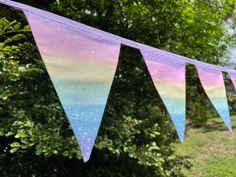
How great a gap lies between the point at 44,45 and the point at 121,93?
2.11m

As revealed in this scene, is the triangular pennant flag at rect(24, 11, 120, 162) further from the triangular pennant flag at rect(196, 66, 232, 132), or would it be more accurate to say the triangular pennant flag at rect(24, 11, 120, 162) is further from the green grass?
the green grass

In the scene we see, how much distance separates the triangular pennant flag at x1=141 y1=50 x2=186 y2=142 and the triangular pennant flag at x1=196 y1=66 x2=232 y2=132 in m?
0.31

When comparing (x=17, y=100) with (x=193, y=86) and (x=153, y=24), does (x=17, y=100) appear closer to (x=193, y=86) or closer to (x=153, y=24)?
(x=153, y=24)

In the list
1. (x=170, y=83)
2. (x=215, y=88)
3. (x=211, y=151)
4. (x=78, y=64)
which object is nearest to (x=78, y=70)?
(x=78, y=64)

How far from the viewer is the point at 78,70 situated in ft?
5.94

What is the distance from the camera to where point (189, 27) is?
419 cm

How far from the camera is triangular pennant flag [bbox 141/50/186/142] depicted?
2.32m

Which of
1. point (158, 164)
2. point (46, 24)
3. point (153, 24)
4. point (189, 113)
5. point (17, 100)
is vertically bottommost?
point (189, 113)

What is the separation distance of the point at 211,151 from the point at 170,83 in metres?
6.86

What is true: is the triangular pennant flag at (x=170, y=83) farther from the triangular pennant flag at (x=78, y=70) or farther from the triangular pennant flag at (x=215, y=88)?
the triangular pennant flag at (x=78, y=70)

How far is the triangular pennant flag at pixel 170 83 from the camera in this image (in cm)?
232

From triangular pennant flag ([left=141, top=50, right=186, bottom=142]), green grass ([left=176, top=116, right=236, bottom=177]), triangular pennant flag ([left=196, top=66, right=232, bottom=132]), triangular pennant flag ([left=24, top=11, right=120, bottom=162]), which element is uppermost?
triangular pennant flag ([left=24, top=11, right=120, bottom=162])

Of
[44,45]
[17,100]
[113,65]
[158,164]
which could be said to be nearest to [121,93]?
[158,164]

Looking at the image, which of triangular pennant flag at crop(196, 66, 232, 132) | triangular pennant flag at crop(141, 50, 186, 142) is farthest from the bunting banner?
triangular pennant flag at crop(196, 66, 232, 132)
